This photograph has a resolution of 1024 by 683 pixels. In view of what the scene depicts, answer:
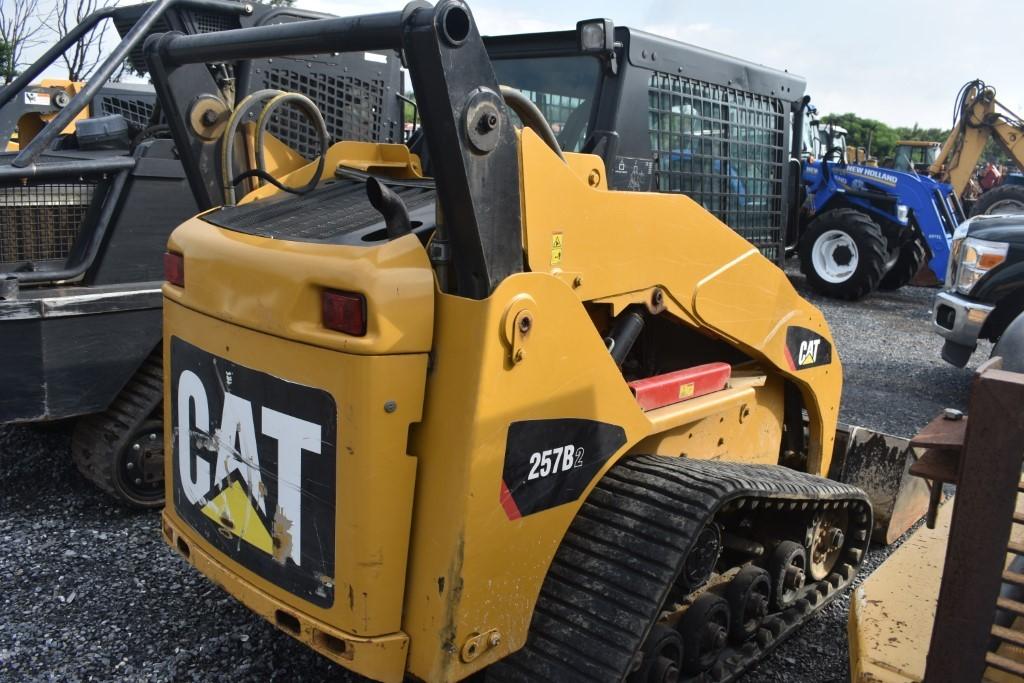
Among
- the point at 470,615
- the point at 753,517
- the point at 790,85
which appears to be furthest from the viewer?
the point at 790,85

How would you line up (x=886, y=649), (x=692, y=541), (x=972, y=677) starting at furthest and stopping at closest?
(x=886, y=649) < (x=692, y=541) < (x=972, y=677)

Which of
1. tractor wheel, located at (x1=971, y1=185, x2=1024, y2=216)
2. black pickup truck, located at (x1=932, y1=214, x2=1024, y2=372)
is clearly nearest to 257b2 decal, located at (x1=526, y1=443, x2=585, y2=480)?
black pickup truck, located at (x1=932, y1=214, x2=1024, y2=372)

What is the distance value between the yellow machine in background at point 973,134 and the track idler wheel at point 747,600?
44.5 feet

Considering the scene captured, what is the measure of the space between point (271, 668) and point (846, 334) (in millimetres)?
7746

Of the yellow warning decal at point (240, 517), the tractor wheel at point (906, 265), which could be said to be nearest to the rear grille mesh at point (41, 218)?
the yellow warning decal at point (240, 517)

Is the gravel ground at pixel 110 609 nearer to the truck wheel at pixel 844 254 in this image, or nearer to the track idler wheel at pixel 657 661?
the track idler wheel at pixel 657 661

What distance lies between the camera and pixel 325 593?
6.71ft

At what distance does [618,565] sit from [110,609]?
6.62ft

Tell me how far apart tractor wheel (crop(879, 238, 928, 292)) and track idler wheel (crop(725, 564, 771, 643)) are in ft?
31.4

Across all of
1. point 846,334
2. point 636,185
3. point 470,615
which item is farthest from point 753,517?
point 846,334

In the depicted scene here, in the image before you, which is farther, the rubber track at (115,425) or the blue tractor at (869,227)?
the blue tractor at (869,227)

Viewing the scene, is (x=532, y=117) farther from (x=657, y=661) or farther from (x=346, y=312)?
(x=657, y=661)

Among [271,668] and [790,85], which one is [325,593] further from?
[790,85]

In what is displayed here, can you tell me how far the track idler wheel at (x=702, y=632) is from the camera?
8.55ft
